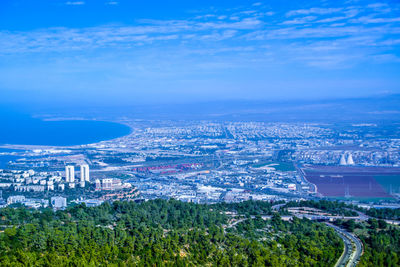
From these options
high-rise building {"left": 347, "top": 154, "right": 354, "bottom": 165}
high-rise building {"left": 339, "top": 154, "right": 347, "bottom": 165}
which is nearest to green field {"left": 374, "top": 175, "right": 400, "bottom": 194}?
high-rise building {"left": 347, "top": 154, "right": 354, "bottom": 165}

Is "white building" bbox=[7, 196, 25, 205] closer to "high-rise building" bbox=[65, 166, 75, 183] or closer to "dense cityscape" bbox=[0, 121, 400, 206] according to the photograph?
"dense cityscape" bbox=[0, 121, 400, 206]

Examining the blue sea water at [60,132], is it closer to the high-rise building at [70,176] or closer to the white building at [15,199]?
the high-rise building at [70,176]

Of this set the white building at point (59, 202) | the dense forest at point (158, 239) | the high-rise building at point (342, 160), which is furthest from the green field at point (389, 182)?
the white building at point (59, 202)

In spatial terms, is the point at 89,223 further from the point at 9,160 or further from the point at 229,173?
the point at 9,160

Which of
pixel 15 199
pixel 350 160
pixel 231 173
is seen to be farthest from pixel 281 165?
pixel 15 199

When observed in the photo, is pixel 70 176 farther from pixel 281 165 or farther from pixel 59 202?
pixel 281 165
